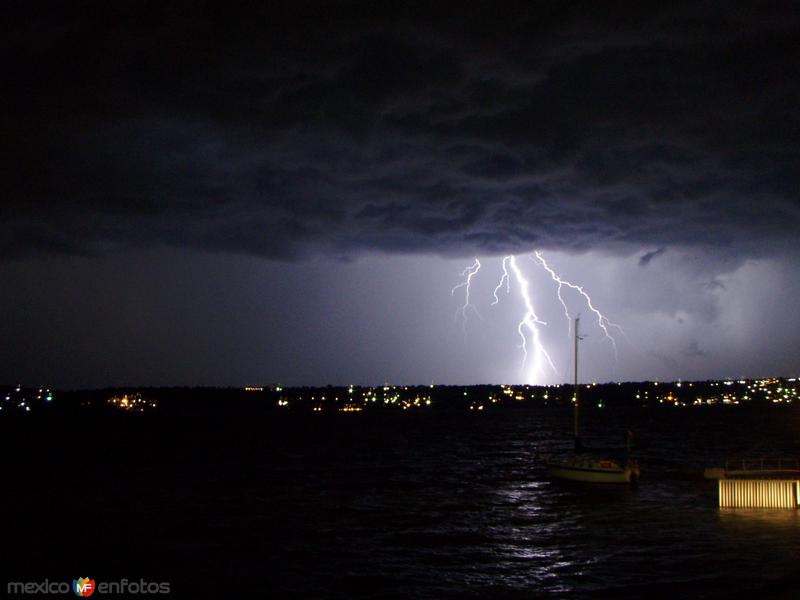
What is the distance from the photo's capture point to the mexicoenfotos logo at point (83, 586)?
3344 cm

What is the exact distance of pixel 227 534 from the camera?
153 ft

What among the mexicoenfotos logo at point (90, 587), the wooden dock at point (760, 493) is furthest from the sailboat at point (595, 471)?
the mexicoenfotos logo at point (90, 587)

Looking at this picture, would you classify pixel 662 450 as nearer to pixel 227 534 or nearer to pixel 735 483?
pixel 735 483

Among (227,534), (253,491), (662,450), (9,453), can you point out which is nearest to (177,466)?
(253,491)

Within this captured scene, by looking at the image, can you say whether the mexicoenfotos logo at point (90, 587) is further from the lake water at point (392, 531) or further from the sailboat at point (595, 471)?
the sailboat at point (595, 471)

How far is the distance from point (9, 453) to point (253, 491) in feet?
239

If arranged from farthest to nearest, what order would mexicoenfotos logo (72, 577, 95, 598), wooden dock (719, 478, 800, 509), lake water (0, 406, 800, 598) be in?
1. wooden dock (719, 478, 800, 509)
2. mexicoenfotos logo (72, 577, 95, 598)
3. lake water (0, 406, 800, 598)

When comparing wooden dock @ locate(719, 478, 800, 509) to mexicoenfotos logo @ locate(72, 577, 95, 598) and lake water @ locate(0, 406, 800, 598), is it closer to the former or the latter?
lake water @ locate(0, 406, 800, 598)

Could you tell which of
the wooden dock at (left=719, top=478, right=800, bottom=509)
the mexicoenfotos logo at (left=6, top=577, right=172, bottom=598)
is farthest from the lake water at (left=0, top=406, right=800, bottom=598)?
the wooden dock at (left=719, top=478, right=800, bottom=509)

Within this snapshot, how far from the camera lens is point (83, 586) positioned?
34531 mm

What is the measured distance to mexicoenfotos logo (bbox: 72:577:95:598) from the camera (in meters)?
33.4

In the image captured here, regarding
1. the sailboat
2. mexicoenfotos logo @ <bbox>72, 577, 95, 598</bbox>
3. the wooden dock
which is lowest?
mexicoenfotos logo @ <bbox>72, 577, 95, 598</bbox>

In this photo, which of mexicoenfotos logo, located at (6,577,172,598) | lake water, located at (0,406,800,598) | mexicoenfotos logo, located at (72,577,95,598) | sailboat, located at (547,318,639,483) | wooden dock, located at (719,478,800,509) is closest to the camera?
lake water, located at (0,406,800,598)

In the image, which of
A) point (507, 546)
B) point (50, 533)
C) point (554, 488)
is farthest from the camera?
point (554, 488)
